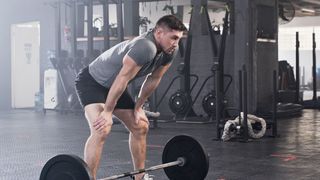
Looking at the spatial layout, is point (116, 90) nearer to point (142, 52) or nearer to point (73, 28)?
point (142, 52)

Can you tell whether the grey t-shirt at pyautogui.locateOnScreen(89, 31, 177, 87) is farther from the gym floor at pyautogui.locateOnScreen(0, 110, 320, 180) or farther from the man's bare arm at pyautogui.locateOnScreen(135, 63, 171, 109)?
the gym floor at pyautogui.locateOnScreen(0, 110, 320, 180)

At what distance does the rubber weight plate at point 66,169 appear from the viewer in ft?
8.62

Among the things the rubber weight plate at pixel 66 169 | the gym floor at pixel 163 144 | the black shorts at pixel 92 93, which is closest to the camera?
the rubber weight plate at pixel 66 169

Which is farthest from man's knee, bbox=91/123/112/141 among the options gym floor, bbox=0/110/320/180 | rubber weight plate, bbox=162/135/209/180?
gym floor, bbox=0/110/320/180

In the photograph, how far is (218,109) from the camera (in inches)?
235

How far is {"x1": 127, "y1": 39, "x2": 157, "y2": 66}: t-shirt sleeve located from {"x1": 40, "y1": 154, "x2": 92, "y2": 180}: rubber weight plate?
0.58 metres

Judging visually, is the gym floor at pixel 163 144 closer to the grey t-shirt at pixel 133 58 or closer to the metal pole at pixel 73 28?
the grey t-shirt at pixel 133 58

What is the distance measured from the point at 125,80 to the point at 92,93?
360mm

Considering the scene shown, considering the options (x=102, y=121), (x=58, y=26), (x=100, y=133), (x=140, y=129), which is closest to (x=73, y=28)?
(x=58, y=26)

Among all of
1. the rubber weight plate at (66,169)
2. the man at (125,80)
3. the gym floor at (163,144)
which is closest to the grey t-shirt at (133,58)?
the man at (125,80)

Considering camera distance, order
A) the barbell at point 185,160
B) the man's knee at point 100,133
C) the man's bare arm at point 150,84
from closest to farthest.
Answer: the man's knee at point 100,133 < the man's bare arm at point 150,84 < the barbell at point 185,160

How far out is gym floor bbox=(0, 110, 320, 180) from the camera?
4.09 meters

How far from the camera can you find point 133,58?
2711mm

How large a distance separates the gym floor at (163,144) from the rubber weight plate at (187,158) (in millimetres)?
380
